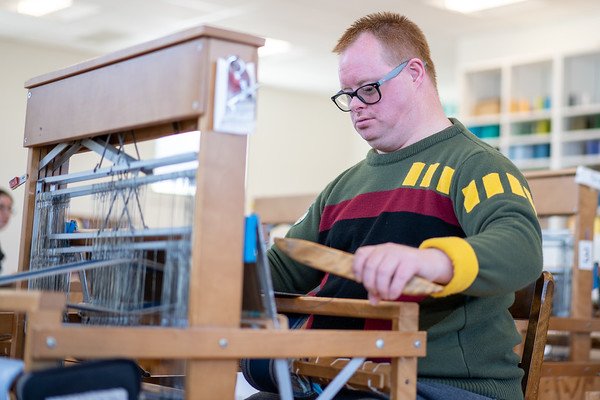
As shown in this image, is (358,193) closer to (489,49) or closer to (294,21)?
(294,21)

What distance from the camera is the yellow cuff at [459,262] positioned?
1101mm

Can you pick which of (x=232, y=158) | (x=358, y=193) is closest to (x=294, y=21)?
(x=358, y=193)

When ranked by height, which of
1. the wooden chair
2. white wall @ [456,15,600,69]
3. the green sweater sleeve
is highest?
white wall @ [456,15,600,69]

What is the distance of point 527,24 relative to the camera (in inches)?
269

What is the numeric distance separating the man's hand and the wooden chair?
0.54 m

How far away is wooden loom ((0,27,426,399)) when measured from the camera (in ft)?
3.21

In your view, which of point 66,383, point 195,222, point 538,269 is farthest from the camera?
point 538,269

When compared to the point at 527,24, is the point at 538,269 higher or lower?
lower

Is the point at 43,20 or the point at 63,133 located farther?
the point at 43,20

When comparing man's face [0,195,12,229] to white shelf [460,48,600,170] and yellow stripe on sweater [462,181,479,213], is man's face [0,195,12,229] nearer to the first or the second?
white shelf [460,48,600,170]

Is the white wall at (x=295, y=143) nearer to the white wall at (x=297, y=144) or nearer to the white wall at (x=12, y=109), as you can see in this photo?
the white wall at (x=297, y=144)

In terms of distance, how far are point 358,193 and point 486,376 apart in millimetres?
408

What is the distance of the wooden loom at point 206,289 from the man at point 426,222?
0.09m

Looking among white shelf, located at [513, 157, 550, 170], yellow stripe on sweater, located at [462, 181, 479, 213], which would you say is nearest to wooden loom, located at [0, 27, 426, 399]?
yellow stripe on sweater, located at [462, 181, 479, 213]
